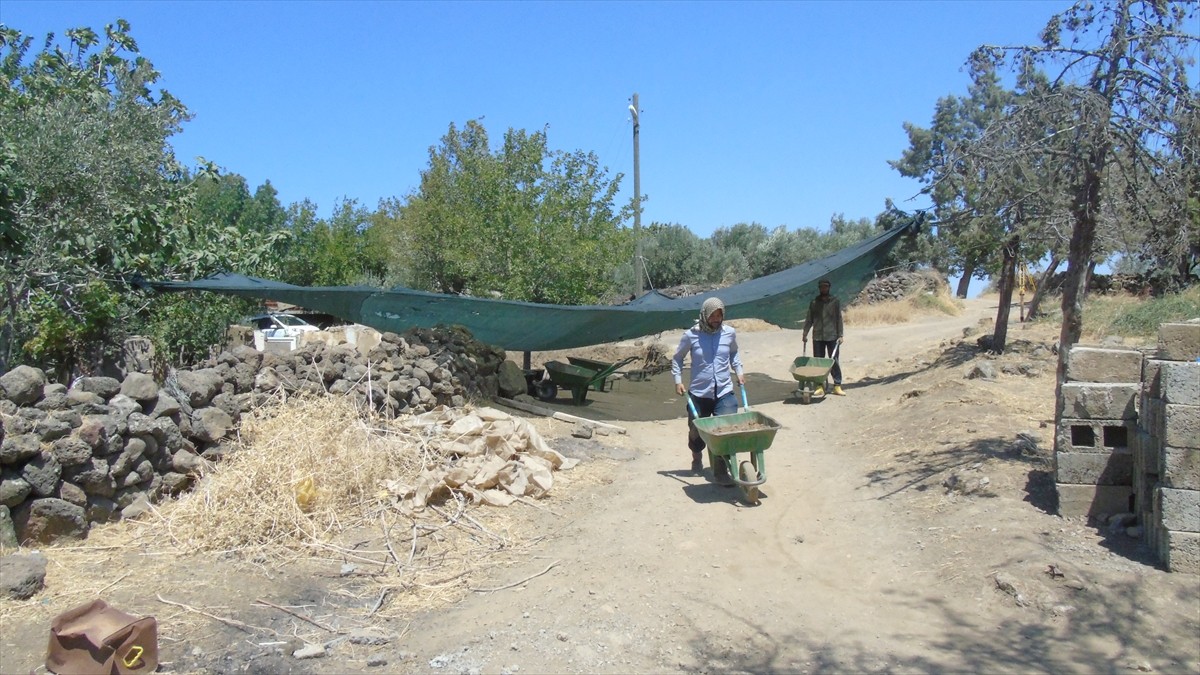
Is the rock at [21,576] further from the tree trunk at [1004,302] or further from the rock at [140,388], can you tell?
the tree trunk at [1004,302]

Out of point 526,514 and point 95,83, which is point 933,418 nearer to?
point 526,514

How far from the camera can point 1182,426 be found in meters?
4.59

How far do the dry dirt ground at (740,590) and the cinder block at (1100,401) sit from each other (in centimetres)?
69

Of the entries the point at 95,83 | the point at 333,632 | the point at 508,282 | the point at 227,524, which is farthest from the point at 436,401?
the point at 508,282

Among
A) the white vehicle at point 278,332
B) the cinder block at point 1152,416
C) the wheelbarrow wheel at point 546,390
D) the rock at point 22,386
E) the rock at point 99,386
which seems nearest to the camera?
the cinder block at point 1152,416

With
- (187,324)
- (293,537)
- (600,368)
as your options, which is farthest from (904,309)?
Answer: (293,537)

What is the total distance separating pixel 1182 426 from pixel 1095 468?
966 millimetres

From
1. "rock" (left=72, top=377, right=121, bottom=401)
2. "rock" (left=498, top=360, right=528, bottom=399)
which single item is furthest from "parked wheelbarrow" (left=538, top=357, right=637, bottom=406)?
"rock" (left=72, top=377, right=121, bottom=401)

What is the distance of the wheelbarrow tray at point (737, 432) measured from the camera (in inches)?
255

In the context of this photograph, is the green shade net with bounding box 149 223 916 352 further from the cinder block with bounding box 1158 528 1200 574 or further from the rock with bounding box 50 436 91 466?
the cinder block with bounding box 1158 528 1200 574

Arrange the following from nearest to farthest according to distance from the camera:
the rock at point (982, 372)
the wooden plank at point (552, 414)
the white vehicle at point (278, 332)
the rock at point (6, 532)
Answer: the rock at point (6, 532)
the wooden plank at point (552, 414)
the rock at point (982, 372)
the white vehicle at point (278, 332)

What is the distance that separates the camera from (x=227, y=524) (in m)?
5.70

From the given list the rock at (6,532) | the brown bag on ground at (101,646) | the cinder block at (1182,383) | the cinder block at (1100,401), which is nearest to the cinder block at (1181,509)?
the cinder block at (1182,383)

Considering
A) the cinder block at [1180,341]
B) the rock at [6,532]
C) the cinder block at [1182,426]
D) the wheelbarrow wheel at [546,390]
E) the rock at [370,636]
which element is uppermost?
the cinder block at [1180,341]
